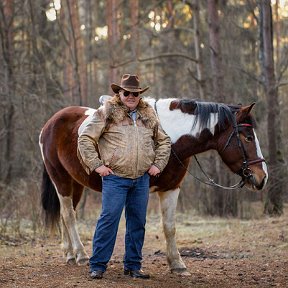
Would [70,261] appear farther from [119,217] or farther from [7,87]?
[7,87]

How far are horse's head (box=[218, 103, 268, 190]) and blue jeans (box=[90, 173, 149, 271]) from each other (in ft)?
3.49

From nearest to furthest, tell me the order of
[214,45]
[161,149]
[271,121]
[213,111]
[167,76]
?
1. [161,149]
2. [213,111]
3. [271,121]
4. [214,45]
5. [167,76]

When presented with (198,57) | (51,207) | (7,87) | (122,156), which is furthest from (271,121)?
(122,156)

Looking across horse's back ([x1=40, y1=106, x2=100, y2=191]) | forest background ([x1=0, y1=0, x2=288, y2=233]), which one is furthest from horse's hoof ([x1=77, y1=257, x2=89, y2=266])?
forest background ([x1=0, y1=0, x2=288, y2=233])

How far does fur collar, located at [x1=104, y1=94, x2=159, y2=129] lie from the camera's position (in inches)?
214

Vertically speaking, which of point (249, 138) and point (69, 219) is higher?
point (249, 138)

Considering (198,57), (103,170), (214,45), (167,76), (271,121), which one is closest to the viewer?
(103,170)

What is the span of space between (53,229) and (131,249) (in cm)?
216

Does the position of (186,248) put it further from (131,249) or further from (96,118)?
(96,118)

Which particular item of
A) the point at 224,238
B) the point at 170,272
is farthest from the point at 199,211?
the point at 170,272

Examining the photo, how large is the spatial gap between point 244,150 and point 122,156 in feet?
4.72

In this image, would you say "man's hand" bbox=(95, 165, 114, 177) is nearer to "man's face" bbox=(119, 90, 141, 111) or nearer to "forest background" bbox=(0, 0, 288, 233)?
"man's face" bbox=(119, 90, 141, 111)

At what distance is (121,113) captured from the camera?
17.9ft

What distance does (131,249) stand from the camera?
568 centimetres
